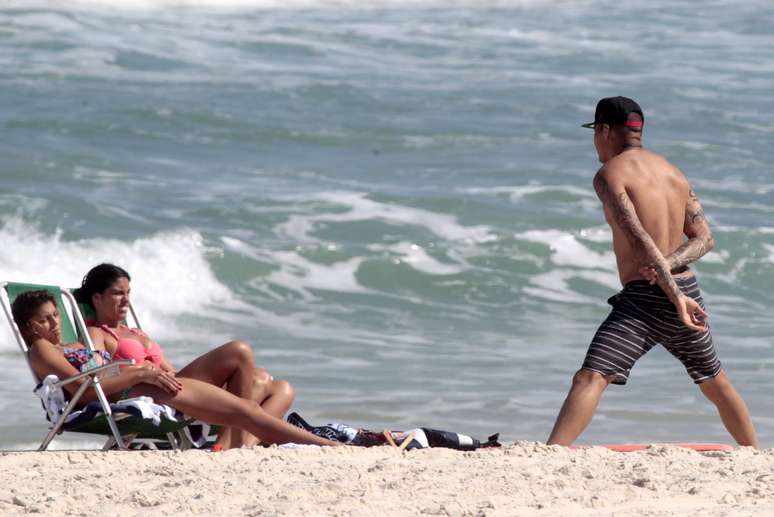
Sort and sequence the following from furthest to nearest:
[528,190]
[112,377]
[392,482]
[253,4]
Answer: [253,4]
[528,190]
[112,377]
[392,482]

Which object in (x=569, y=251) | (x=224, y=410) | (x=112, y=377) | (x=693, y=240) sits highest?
(x=693, y=240)

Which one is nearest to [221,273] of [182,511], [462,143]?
[462,143]

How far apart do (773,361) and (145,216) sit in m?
5.94

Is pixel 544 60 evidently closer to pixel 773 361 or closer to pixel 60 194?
pixel 60 194

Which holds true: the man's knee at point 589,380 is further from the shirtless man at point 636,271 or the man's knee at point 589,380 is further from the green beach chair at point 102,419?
the green beach chair at point 102,419

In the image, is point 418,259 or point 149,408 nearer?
point 149,408

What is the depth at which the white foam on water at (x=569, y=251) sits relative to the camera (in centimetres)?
1231

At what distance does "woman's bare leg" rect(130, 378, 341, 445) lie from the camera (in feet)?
18.3

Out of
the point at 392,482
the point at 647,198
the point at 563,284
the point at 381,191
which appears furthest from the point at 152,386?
the point at 381,191

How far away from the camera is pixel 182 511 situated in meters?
4.41

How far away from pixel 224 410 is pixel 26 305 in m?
0.93

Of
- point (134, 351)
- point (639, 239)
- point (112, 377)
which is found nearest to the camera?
A: point (639, 239)

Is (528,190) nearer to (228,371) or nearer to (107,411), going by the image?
(228,371)

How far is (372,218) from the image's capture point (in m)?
13.1
